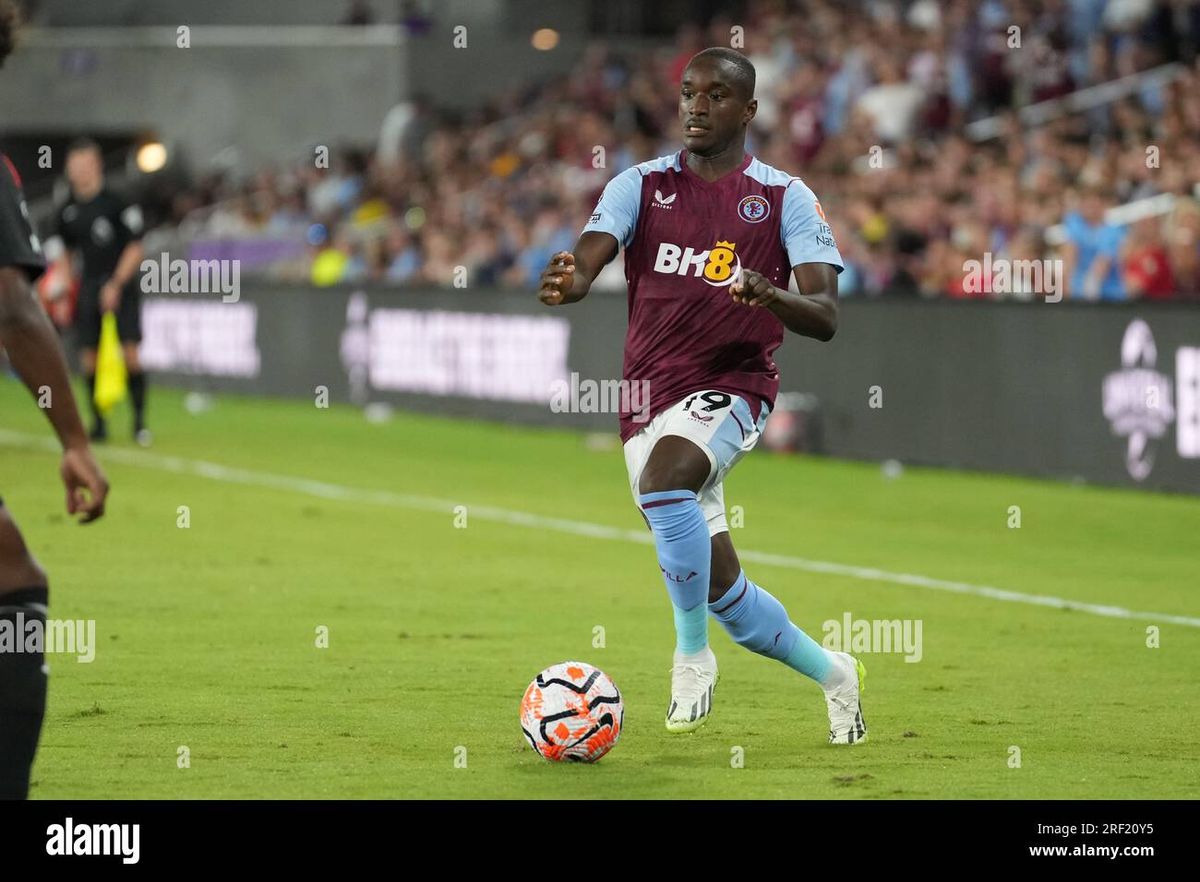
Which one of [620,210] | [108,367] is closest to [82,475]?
[620,210]

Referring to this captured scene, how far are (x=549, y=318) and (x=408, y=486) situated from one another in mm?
5456

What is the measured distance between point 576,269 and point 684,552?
3.56 ft

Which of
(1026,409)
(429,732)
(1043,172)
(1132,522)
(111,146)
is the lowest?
(429,732)

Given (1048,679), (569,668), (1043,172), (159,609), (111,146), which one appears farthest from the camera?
(111,146)

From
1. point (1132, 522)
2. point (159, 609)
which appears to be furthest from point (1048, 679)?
point (1132, 522)

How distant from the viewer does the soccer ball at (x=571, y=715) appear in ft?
23.7

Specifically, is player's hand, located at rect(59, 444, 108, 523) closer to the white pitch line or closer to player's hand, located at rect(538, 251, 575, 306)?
player's hand, located at rect(538, 251, 575, 306)

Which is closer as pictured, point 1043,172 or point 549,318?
point 1043,172

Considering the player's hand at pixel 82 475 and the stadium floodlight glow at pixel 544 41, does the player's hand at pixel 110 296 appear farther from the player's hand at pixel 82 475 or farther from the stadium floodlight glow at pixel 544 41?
the stadium floodlight glow at pixel 544 41

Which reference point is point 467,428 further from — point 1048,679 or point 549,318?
point 1048,679

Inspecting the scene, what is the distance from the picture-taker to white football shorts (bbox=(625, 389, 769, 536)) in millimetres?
7547

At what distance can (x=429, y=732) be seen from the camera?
7.76 m

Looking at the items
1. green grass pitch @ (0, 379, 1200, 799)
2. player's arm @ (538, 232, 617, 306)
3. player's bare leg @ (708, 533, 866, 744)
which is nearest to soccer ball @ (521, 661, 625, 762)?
green grass pitch @ (0, 379, 1200, 799)

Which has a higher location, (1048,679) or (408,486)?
(408,486)
